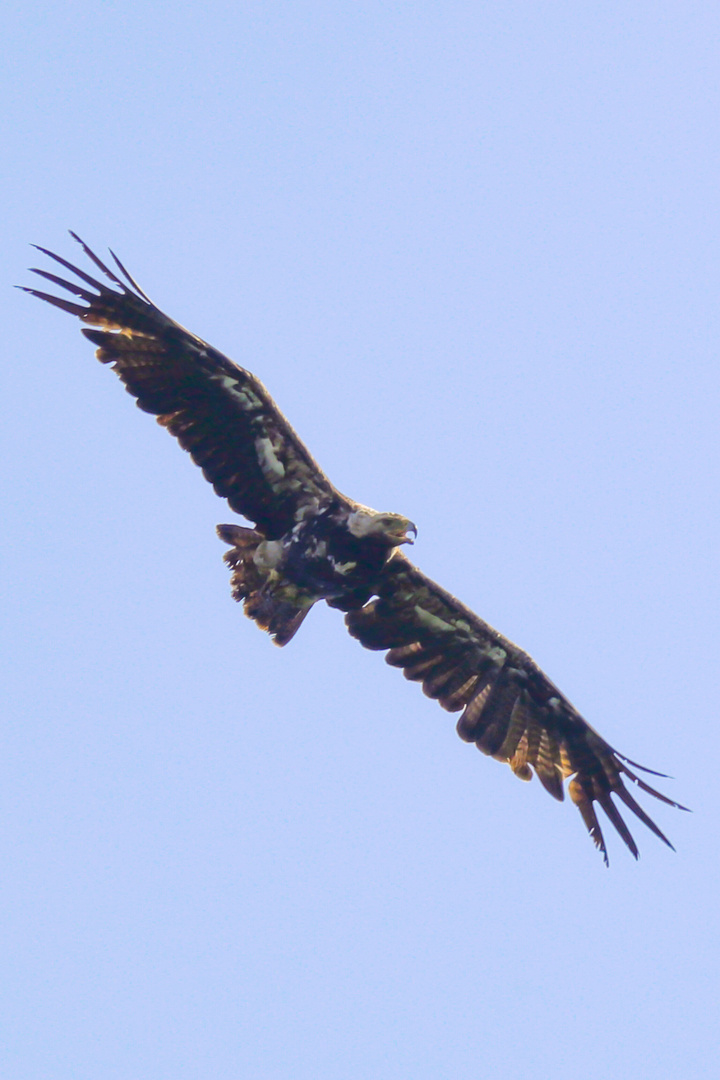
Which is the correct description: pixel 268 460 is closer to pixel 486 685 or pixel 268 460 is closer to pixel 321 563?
pixel 321 563

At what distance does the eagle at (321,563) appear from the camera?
16.2 m

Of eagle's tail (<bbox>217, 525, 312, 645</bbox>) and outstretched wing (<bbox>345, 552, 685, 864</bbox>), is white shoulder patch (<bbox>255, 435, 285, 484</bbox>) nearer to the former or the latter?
eagle's tail (<bbox>217, 525, 312, 645</bbox>)

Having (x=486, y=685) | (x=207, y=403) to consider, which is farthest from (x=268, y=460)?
(x=486, y=685)

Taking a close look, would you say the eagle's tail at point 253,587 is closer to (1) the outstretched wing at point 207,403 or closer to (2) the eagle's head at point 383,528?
(1) the outstretched wing at point 207,403

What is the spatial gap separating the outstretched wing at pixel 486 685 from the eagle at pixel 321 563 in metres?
0.01

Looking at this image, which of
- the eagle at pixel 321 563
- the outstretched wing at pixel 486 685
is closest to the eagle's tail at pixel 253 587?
Answer: the eagle at pixel 321 563

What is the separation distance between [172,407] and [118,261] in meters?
1.62

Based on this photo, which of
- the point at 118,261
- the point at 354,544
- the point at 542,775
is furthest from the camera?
the point at 542,775

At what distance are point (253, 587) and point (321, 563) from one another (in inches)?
33.2

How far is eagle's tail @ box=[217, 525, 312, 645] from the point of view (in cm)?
Result: 1711

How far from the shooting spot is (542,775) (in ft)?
58.8

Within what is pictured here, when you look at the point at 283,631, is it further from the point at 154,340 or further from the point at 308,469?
the point at 154,340

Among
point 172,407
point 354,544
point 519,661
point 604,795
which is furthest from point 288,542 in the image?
point 604,795

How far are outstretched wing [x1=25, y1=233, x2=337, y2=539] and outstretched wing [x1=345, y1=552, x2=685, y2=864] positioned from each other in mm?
1724
